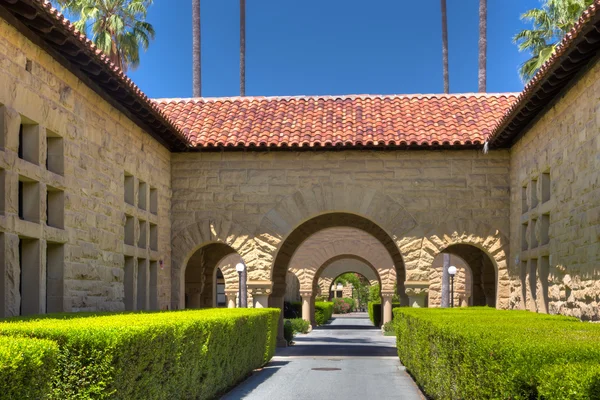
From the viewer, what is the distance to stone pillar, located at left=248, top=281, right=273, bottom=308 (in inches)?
702

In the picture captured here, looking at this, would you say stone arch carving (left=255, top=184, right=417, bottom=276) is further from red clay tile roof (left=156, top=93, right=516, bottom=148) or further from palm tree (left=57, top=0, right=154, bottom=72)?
palm tree (left=57, top=0, right=154, bottom=72)

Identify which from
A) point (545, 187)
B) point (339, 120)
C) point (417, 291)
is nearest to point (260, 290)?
point (417, 291)

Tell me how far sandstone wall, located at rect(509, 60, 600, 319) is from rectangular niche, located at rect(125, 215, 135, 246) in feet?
25.2

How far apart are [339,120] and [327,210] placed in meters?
2.48

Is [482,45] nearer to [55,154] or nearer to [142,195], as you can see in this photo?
[142,195]

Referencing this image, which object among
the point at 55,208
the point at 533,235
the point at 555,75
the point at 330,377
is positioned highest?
the point at 555,75

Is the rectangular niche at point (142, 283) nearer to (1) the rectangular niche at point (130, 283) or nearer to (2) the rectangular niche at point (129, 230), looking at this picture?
(1) the rectangular niche at point (130, 283)

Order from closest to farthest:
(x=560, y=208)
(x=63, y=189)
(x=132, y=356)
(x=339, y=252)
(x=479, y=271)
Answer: (x=132, y=356) < (x=63, y=189) < (x=560, y=208) < (x=479, y=271) < (x=339, y=252)

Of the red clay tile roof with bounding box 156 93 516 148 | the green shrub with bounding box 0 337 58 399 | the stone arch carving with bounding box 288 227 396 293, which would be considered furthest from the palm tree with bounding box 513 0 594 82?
the green shrub with bounding box 0 337 58 399

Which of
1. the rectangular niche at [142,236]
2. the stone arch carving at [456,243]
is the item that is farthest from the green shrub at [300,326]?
the rectangular niche at [142,236]

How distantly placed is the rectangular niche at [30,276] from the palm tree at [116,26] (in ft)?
47.7

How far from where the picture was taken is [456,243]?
680 inches

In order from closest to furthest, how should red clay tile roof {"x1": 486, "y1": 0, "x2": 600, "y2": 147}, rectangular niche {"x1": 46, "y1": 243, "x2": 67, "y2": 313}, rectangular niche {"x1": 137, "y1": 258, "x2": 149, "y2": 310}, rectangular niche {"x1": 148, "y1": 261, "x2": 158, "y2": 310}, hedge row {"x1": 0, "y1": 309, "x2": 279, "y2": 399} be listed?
1. hedge row {"x1": 0, "y1": 309, "x2": 279, "y2": 399}
2. red clay tile roof {"x1": 486, "y1": 0, "x2": 600, "y2": 147}
3. rectangular niche {"x1": 46, "y1": 243, "x2": 67, "y2": 313}
4. rectangular niche {"x1": 137, "y1": 258, "x2": 149, "y2": 310}
5. rectangular niche {"x1": 148, "y1": 261, "x2": 158, "y2": 310}

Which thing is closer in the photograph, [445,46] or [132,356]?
[132,356]
